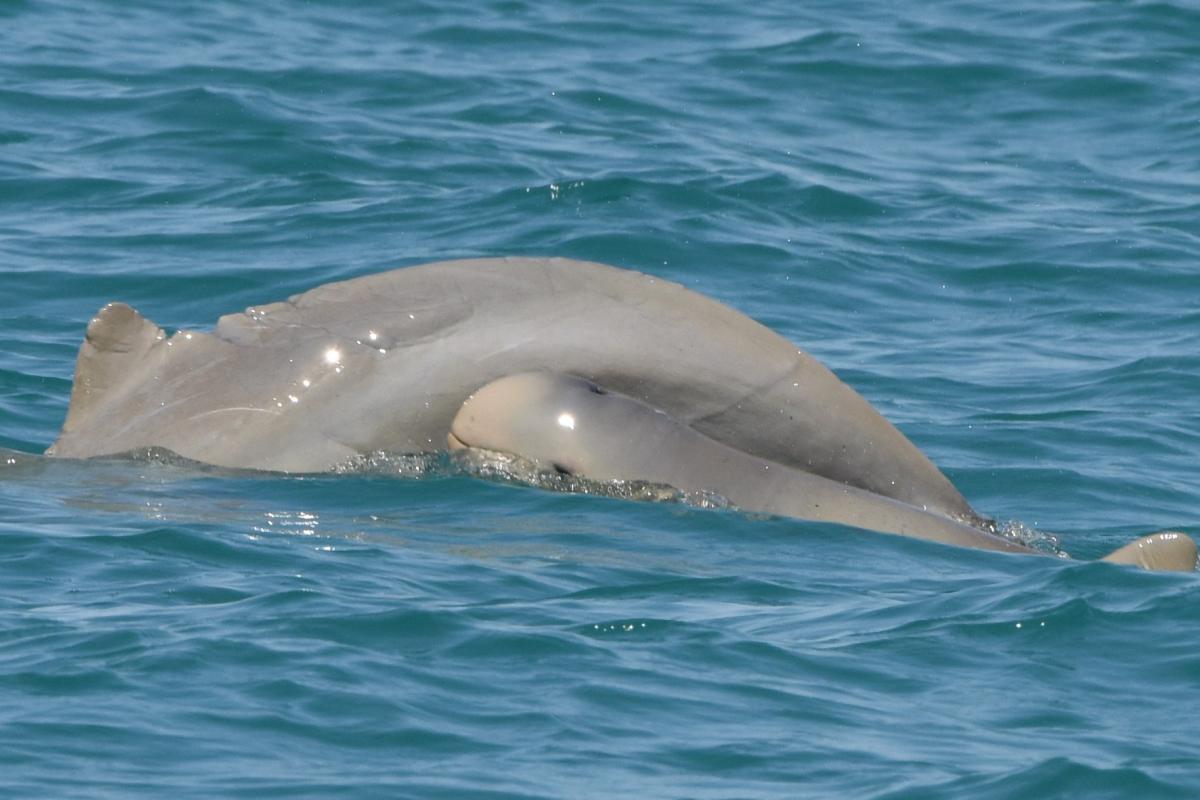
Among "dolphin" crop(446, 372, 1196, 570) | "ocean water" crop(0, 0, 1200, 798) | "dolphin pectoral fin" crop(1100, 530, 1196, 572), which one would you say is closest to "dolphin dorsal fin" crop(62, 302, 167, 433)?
"ocean water" crop(0, 0, 1200, 798)

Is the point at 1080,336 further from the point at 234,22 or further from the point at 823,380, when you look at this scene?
the point at 234,22

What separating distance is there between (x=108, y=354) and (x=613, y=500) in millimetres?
2475

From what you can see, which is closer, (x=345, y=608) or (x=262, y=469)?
(x=345, y=608)

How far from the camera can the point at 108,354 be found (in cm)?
1057

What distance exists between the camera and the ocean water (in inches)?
305

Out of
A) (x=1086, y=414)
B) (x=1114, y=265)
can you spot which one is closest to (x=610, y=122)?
(x=1114, y=265)

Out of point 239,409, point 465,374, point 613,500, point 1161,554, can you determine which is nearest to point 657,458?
point 613,500

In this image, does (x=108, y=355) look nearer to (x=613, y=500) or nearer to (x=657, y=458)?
(x=613, y=500)

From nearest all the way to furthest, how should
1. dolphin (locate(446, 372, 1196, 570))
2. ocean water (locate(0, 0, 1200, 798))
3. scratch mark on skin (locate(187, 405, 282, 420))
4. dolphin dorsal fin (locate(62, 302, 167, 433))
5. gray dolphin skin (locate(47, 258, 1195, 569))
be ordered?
1. ocean water (locate(0, 0, 1200, 798))
2. dolphin (locate(446, 372, 1196, 570))
3. gray dolphin skin (locate(47, 258, 1195, 569))
4. scratch mark on skin (locate(187, 405, 282, 420))
5. dolphin dorsal fin (locate(62, 302, 167, 433))

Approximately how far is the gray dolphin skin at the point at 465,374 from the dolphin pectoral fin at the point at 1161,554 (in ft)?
0.10

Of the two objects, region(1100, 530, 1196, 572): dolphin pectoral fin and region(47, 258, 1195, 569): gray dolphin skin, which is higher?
region(47, 258, 1195, 569): gray dolphin skin

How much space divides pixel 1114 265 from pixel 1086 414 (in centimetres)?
430

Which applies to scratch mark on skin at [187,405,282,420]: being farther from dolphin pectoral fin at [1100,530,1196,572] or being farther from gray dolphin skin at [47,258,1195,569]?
dolphin pectoral fin at [1100,530,1196,572]

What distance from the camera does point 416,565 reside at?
948cm
